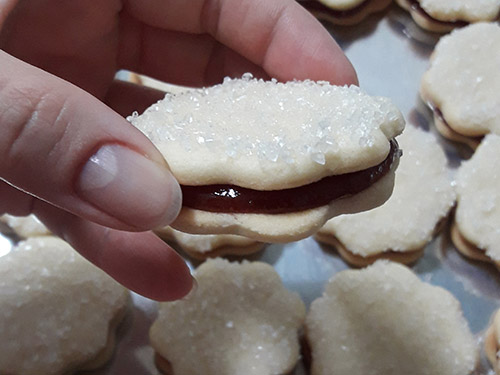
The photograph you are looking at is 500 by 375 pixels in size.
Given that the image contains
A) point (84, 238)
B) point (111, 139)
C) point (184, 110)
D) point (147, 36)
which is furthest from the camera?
point (147, 36)

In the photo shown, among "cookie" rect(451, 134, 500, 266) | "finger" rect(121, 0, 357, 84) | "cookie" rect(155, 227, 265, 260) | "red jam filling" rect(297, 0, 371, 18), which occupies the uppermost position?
"finger" rect(121, 0, 357, 84)

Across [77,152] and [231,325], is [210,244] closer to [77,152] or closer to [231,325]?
[231,325]

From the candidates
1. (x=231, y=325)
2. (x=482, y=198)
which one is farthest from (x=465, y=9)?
(x=231, y=325)

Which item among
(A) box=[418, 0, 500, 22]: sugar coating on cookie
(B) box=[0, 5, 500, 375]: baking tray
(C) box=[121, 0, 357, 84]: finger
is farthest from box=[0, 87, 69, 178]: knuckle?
(A) box=[418, 0, 500, 22]: sugar coating on cookie

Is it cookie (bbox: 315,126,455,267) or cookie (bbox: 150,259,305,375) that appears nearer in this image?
cookie (bbox: 150,259,305,375)

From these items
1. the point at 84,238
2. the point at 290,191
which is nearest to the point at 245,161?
the point at 290,191

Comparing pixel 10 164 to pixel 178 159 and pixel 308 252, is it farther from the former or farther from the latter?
pixel 308 252

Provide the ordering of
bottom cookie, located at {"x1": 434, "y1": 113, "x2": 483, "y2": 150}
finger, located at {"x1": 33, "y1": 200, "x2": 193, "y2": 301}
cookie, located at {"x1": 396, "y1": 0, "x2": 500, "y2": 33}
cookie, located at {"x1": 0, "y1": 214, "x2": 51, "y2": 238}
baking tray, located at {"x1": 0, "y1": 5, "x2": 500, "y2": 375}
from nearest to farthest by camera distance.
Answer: finger, located at {"x1": 33, "y1": 200, "x2": 193, "y2": 301}, baking tray, located at {"x1": 0, "y1": 5, "x2": 500, "y2": 375}, cookie, located at {"x1": 0, "y1": 214, "x2": 51, "y2": 238}, bottom cookie, located at {"x1": 434, "y1": 113, "x2": 483, "y2": 150}, cookie, located at {"x1": 396, "y1": 0, "x2": 500, "y2": 33}

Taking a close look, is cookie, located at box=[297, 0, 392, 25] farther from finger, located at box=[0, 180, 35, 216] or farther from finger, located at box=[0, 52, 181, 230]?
finger, located at box=[0, 52, 181, 230]
